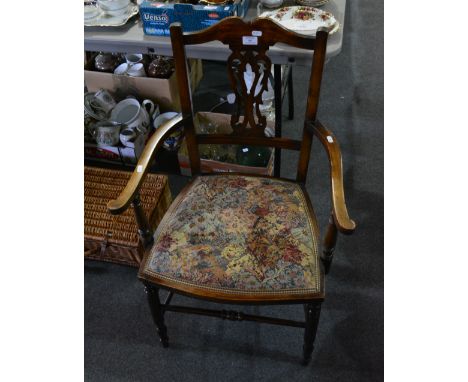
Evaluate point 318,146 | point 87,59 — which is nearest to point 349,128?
point 318,146

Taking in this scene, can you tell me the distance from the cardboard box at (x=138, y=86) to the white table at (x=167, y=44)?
46 centimetres

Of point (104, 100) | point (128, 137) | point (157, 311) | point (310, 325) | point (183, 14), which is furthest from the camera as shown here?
point (104, 100)

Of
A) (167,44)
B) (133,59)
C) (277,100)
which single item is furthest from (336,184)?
(133,59)

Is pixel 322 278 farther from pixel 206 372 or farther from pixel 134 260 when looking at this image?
pixel 134 260

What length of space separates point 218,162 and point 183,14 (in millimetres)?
656

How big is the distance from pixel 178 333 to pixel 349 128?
1414 millimetres

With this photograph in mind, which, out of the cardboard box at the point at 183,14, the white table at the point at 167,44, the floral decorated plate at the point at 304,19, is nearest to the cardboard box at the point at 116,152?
the white table at the point at 167,44

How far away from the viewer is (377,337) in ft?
4.86

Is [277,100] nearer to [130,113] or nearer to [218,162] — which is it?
[218,162]

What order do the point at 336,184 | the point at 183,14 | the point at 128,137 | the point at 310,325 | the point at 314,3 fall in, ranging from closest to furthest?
the point at 336,184, the point at 310,325, the point at 183,14, the point at 314,3, the point at 128,137

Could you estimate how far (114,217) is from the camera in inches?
63.3

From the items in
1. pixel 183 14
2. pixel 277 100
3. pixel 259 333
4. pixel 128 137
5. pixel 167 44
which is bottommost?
pixel 259 333

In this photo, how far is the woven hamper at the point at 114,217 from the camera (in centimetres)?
156

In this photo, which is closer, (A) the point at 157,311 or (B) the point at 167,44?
(A) the point at 157,311
